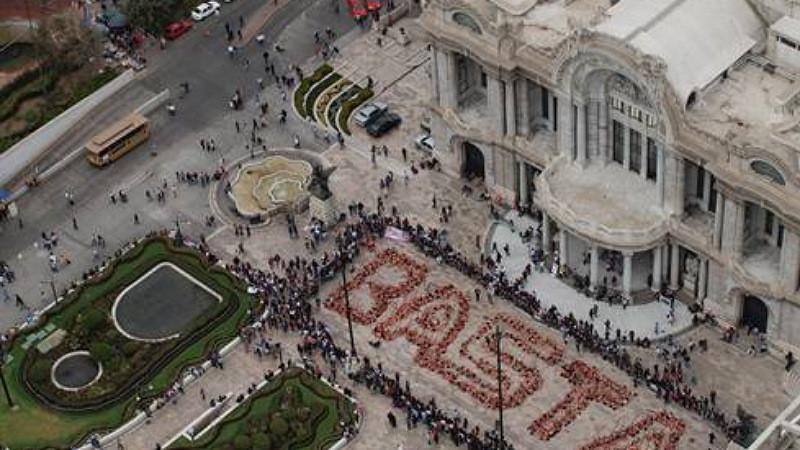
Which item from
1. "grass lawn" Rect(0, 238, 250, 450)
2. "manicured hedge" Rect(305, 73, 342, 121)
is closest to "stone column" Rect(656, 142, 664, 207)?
"grass lawn" Rect(0, 238, 250, 450)

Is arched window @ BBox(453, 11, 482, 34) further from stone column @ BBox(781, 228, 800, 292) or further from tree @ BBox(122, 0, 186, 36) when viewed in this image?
tree @ BBox(122, 0, 186, 36)

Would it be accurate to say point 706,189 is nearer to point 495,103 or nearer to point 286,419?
point 495,103

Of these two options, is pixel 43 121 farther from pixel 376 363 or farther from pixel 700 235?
pixel 700 235

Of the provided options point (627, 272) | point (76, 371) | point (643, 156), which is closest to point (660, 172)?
point (643, 156)

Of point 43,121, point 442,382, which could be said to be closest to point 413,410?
point 442,382

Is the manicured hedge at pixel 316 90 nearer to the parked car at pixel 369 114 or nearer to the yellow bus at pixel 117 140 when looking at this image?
the parked car at pixel 369 114

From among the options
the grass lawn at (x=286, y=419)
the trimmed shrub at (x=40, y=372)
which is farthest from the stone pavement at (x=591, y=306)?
the trimmed shrub at (x=40, y=372)
